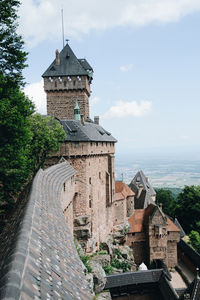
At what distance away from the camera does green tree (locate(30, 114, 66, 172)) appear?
65.8 feet

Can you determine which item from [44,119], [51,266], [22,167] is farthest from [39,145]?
[51,266]

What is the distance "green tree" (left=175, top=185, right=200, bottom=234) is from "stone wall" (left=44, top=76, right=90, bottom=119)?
29445 mm

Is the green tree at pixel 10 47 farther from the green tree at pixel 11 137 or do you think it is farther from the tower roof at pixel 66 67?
the tower roof at pixel 66 67

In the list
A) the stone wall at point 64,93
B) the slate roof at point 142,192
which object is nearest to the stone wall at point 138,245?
the slate roof at point 142,192

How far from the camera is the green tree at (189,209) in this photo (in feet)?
152

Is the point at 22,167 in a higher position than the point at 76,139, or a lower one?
lower

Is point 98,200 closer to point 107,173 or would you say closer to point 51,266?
point 107,173

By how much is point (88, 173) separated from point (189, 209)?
30783 mm

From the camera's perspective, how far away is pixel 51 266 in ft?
12.7

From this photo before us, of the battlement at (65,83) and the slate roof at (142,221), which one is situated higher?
the battlement at (65,83)

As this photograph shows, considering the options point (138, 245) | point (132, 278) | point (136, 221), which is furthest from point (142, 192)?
point (132, 278)

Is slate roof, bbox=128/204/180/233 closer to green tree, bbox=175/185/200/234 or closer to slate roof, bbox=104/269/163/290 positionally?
slate roof, bbox=104/269/163/290

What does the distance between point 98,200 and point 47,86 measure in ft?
46.5

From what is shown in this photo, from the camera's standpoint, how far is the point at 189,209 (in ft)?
155
